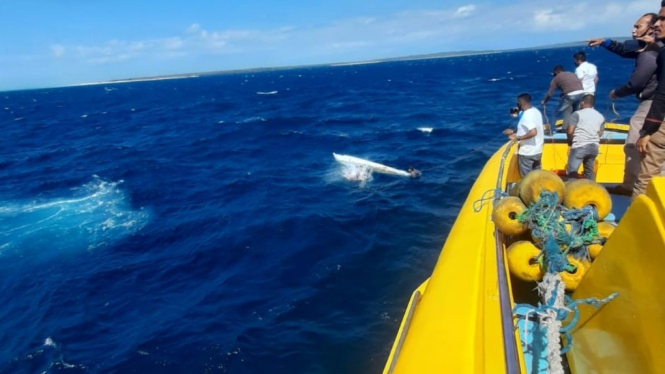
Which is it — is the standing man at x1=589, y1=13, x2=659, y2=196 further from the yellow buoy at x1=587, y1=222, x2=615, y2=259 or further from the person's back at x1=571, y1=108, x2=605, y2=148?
the yellow buoy at x1=587, y1=222, x2=615, y2=259

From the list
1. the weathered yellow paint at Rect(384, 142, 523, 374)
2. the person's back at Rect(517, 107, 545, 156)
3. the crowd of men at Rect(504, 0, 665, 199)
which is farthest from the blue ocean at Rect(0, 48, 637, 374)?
the crowd of men at Rect(504, 0, 665, 199)

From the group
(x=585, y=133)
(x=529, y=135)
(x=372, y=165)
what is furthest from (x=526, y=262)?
(x=372, y=165)

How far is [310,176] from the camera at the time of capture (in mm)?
19625

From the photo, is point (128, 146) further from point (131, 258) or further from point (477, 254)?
point (477, 254)

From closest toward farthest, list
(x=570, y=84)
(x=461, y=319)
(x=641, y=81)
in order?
(x=461, y=319)
(x=641, y=81)
(x=570, y=84)

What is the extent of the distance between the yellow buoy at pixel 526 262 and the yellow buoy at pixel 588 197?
0.73m

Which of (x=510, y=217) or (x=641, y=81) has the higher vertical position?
(x=641, y=81)

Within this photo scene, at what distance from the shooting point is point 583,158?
7625 millimetres

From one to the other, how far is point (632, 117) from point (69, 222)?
18.3 m

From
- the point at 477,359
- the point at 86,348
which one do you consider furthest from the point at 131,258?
the point at 477,359

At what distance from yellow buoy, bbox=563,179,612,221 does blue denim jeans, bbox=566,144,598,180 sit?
330 cm

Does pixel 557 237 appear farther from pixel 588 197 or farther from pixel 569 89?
pixel 569 89

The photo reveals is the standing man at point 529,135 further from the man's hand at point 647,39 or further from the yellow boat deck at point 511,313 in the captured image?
the yellow boat deck at point 511,313

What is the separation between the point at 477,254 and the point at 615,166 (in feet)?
21.5
